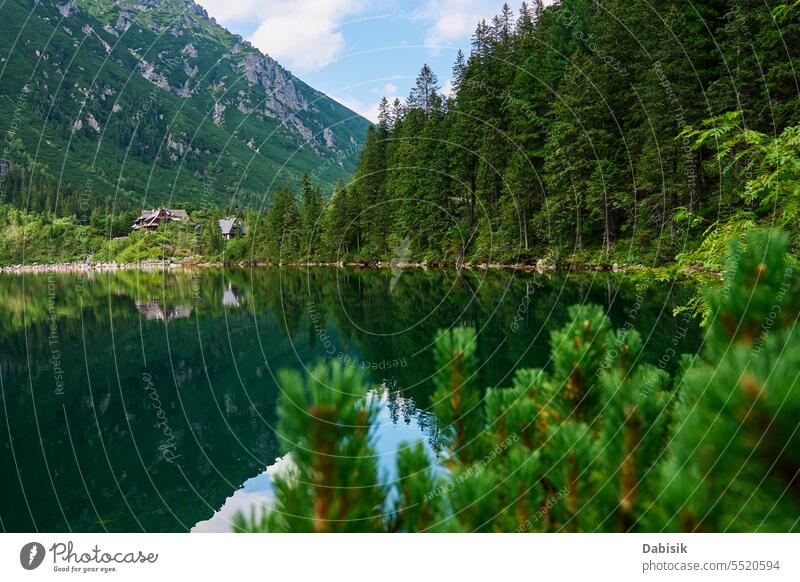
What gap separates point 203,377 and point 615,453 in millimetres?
13445

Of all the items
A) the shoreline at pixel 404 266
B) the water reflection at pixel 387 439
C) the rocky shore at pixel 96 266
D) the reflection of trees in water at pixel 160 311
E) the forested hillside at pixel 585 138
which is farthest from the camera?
the rocky shore at pixel 96 266

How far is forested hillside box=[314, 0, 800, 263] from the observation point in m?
22.5

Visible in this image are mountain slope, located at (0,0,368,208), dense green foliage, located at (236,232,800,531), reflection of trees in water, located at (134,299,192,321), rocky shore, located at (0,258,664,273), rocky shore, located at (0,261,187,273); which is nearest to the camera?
dense green foliage, located at (236,232,800,531)

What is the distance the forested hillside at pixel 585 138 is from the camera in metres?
22.5

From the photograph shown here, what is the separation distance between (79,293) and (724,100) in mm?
42060

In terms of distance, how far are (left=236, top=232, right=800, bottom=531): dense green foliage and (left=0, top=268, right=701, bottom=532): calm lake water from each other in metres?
0.15

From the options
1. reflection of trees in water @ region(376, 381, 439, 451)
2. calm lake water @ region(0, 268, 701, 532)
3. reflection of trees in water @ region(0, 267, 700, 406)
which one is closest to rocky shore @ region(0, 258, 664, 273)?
reflection of trees in water @ region(0, 267, 700, 406)

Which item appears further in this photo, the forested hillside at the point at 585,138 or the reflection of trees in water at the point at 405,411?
the forested hillside at the point at 585,138

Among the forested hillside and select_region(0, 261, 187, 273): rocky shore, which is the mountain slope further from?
select_region(0, 261, 187, 273): rocky shore

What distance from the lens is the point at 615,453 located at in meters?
1.28

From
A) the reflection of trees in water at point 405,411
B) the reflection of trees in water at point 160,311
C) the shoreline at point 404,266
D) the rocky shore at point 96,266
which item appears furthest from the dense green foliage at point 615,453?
the rocky shore at point 96,266

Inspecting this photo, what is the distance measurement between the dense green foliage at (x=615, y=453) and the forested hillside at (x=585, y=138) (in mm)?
5184

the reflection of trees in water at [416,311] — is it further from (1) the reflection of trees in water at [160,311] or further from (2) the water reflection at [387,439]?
(2) the water reflection at [387,439]
